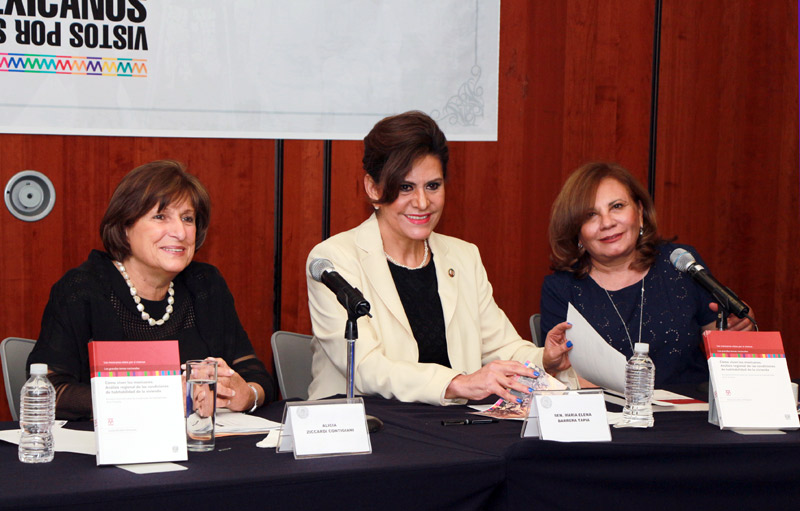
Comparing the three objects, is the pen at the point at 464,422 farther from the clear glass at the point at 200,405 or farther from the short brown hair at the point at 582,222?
the short brown hair at the point at 582,222

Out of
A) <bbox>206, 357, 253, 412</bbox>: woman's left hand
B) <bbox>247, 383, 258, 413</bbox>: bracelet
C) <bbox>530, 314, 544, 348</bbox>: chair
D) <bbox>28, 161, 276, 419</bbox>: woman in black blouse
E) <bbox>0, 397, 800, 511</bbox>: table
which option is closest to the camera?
<bbox>0, 397, 800, 511</bbox>: table

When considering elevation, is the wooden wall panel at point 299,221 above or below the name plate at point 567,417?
above

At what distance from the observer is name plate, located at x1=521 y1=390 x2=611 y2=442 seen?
6.27 feet

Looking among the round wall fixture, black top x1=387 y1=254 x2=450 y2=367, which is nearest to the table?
black top x1=387 y1=254 x2=450 y2=367

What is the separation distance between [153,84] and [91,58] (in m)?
0.25

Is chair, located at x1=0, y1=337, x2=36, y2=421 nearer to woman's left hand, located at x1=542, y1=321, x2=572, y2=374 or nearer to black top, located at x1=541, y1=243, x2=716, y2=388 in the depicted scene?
woman's left hand, located at x1=542, y1=321, x2=572, y2=374

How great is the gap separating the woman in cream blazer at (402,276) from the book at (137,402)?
35.0 inches

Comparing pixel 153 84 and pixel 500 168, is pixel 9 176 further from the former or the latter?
pixel 500 168

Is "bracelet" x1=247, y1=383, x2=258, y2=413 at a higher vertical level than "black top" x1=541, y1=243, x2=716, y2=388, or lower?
lower

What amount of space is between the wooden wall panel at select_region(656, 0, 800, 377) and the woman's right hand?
8.31 ft

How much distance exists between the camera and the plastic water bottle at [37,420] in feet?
5.57

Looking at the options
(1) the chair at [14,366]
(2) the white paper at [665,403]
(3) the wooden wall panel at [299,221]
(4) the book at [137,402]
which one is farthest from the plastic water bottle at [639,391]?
(3) the wooden wall panel at [299,221]

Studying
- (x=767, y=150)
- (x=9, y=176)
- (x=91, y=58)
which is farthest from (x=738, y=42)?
(x=9, y=176)

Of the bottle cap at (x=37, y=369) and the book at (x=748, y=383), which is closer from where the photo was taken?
the bottle cap at (x=37, y=369)
